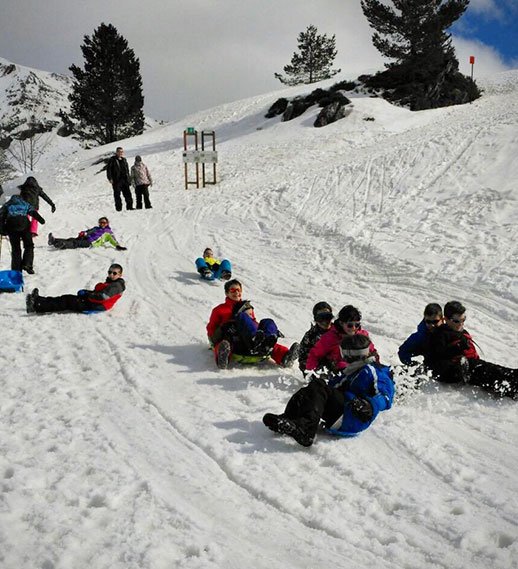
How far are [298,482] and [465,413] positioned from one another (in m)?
1.83

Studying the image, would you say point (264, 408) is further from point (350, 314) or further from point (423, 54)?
point (423, 54)

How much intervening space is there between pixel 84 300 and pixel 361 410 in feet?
15.5

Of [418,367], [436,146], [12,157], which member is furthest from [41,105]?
[418,367]

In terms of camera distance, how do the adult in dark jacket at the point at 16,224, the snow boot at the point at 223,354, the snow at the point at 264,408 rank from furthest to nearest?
the adult in dark jacket at the point at 16,224, the snow boot at the point at 223,354, the snow at the point at 264,408

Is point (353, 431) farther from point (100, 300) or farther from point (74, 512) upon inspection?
point (100, 300)

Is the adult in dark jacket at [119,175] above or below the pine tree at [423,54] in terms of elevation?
below

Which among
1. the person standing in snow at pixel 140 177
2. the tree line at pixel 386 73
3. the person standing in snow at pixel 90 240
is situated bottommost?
the person standing in snow at pixel 90 240

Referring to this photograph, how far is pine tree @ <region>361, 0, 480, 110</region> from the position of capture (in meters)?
27.6

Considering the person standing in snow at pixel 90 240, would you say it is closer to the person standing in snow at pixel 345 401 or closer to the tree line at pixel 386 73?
the person standing in snow at pixel 345 401

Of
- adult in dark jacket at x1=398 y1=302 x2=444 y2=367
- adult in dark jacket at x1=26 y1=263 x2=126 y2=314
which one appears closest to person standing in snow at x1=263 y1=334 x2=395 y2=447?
adult in dark jacket at x1=398 y1=302 x2=444 y2=367

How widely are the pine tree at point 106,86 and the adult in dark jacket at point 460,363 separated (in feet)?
113

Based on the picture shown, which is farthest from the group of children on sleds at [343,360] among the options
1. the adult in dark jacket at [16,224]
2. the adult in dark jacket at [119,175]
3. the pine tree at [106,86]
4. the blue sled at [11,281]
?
the pine tree at [106,86]

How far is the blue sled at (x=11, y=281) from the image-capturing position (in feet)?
25.6

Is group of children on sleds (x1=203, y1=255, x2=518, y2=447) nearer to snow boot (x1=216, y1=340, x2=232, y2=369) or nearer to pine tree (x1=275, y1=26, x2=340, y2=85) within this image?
snow boot (x1=216, y1=340, x2=232, y2=369)
